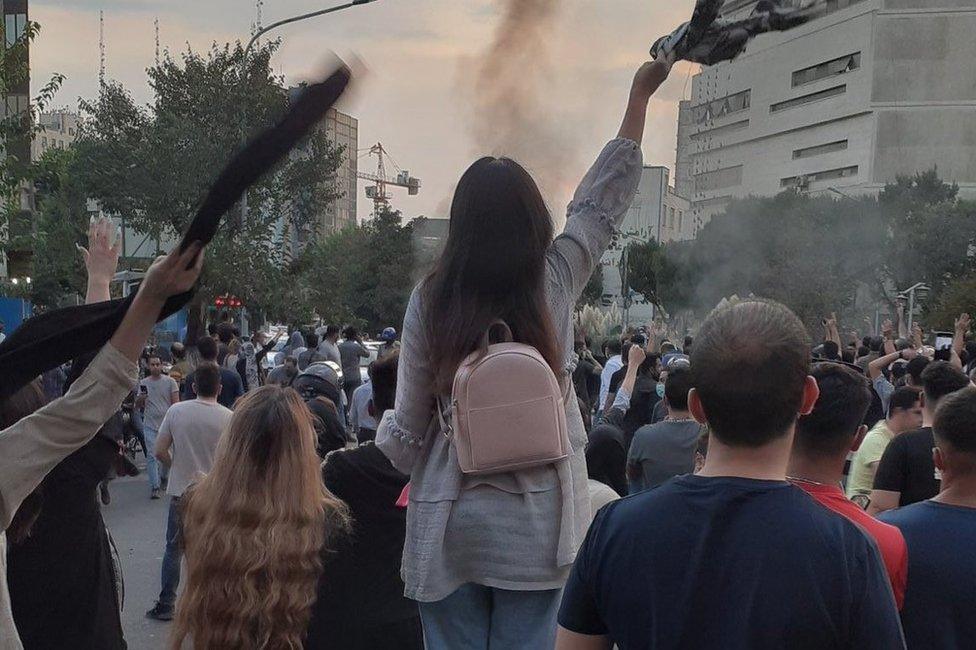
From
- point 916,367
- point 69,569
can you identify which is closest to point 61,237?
point 916,367

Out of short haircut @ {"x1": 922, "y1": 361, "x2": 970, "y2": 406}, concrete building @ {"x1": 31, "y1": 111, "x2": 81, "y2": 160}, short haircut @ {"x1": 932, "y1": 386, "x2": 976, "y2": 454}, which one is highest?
concrete building @ {"x1": 31, "y1": 111, "x2": 81, "y2": 160}

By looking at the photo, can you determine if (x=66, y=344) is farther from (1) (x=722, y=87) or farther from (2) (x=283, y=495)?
(1) (x=722, y=87)

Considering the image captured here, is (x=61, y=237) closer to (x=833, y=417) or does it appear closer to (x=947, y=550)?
(x=833, y=417)

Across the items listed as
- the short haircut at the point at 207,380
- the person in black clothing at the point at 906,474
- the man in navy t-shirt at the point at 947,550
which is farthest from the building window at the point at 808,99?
the man in navy t-shirt at the point at 947,550

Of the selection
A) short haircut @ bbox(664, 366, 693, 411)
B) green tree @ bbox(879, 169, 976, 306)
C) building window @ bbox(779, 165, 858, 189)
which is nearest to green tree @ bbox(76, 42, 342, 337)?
short haircut @ bbox(664, 366, 693, 411)

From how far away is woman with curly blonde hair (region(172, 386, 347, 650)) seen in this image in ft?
10.7

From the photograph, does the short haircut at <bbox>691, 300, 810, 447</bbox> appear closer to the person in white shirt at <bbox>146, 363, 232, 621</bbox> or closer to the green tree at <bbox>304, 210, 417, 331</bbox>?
the person in white shirt at <bbox>146, 363, 232, 621</bbox>

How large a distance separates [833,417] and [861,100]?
3366 inches

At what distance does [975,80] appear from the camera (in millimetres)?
79625

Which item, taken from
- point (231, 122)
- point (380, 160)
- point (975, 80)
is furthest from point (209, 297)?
point (380, 160)

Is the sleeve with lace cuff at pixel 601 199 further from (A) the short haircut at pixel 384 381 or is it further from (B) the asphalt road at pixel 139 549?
(B) the asphalt road at pixel 139 549

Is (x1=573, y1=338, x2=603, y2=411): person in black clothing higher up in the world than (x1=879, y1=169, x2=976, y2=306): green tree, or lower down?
lower down

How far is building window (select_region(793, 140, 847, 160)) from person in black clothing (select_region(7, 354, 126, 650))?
8735cm

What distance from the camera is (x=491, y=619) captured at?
9.30 ft
